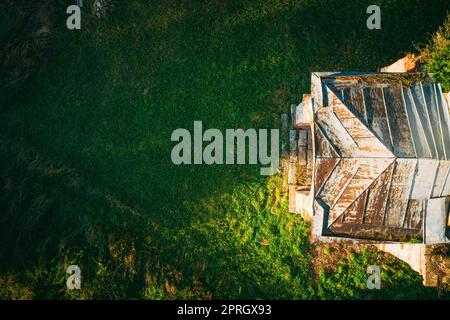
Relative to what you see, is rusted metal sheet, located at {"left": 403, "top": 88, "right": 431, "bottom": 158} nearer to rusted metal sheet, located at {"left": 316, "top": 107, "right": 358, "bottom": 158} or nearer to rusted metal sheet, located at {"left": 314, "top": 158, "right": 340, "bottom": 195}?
rusted metal sheet, located at {"left": 316, "top": 107, "right": 358, "bottom": 158}

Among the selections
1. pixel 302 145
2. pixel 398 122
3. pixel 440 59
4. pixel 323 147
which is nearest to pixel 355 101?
pixel 398 122

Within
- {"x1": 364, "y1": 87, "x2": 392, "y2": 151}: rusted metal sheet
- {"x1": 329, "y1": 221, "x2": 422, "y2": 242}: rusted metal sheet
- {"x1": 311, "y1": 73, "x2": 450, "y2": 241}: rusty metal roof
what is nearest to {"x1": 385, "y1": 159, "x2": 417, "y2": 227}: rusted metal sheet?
{"x1": 311, "y1": 73, "x2": 450, "y2": 241}: rusty metal roof

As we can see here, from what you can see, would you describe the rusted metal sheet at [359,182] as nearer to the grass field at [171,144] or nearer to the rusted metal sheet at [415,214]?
the rusted metal sheet at [415,214]

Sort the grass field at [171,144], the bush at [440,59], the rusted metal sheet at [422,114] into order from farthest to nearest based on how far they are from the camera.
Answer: the grass field at [171,144]
the bush at [440,59]
the rusted metal sheet at [422,114]

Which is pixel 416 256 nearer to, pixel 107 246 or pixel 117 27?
pixel 107 246

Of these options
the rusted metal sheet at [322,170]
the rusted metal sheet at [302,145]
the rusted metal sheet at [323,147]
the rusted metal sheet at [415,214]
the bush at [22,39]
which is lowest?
the rusted metal sheet at [415,214]

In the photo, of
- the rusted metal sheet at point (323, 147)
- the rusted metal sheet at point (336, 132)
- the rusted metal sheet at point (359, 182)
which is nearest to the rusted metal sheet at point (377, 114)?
the rusted metal sheet at point (359, 182)
